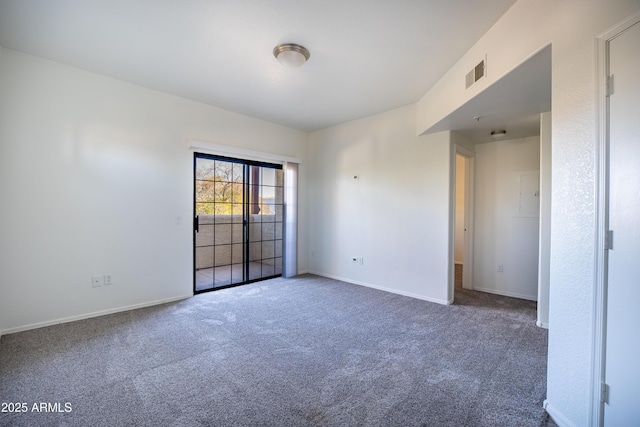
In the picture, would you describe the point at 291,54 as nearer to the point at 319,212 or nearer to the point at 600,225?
the point at 600,225

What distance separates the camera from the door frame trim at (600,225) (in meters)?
1.38

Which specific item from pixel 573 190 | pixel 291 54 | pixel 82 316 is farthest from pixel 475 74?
pixel 82 316

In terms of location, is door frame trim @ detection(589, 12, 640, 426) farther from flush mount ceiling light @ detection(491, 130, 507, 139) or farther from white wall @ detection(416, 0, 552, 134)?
flush mount ceiling light @ detection(491, 130, 507, 139)

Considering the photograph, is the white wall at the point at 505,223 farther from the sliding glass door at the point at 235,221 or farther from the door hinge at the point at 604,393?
the sliding glass door at the point at 235,221

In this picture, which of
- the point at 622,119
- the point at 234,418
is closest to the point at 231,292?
the point at 234,418

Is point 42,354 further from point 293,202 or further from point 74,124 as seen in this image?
point 293,202

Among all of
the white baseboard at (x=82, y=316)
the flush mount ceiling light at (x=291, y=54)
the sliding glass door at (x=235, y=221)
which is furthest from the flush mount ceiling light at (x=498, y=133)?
the white baseboard at (x=82, y=316)

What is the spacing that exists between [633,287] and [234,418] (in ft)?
7.06

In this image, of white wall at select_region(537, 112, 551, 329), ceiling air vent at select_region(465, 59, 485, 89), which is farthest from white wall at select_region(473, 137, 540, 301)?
ceiling air vent at select_region(465, 59, 485, 89)

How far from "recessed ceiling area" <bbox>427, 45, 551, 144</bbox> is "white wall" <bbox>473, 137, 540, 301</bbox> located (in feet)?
0.99

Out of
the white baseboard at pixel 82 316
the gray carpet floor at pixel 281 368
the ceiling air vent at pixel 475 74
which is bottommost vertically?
the gray carpet floor at pixel 281 368

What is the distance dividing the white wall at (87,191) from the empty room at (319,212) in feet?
0.07

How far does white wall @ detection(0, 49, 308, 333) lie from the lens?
9.07 feet

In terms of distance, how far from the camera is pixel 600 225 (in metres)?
1.39
